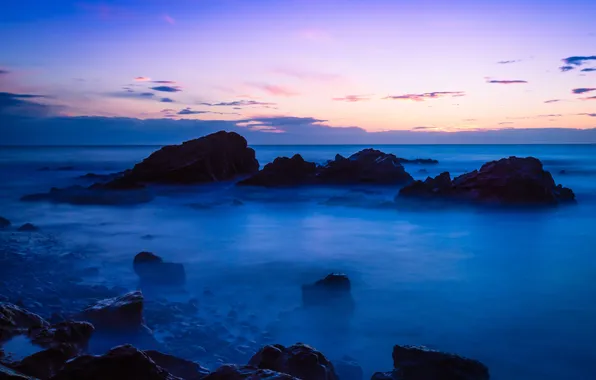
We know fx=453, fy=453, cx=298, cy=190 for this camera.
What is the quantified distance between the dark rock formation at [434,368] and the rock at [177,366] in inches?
66.3

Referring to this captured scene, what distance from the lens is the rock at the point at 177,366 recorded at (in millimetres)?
4082

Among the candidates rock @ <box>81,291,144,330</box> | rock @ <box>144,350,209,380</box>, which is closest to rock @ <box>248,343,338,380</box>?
rock @ <box>144,350,209,380</box>

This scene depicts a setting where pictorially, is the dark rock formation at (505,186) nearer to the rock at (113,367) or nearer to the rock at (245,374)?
the rock at (245,374)

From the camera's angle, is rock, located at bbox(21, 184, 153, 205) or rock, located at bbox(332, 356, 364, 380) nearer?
rock, located at bbox(332, 356, 364, 380)

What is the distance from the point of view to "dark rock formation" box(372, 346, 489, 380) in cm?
415

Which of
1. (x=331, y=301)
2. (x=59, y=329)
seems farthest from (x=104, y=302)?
(x=331, y=301)

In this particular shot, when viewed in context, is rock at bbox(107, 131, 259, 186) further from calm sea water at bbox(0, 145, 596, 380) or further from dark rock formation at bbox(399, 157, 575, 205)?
dark rock formation at bbox(399, 157, 575, 205)

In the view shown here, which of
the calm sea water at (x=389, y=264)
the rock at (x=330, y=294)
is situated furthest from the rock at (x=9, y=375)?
the rock at (x=330, y=294)

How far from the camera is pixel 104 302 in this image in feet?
18.2

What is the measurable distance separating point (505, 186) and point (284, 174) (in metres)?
11.2

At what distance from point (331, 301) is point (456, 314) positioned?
6.17 ft

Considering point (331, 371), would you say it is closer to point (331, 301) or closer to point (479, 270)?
point (331, 301)

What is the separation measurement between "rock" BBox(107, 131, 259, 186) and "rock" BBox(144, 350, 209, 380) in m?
20.4

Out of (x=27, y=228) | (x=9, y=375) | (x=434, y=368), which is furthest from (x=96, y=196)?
(x=434, y=368)
